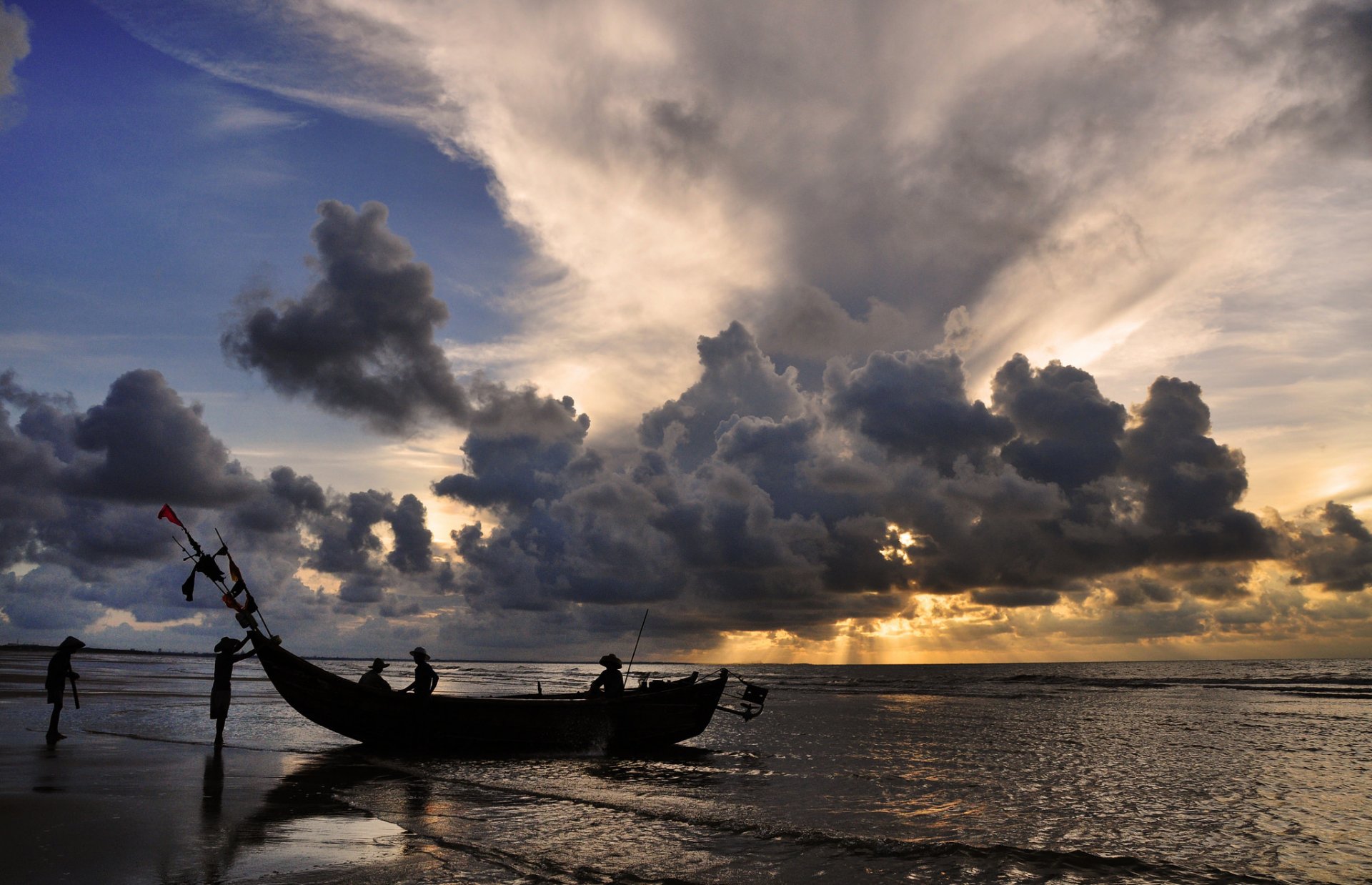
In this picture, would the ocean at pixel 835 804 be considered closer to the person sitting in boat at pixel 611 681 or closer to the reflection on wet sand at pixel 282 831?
the reflection on wet sand at pixel 282 831

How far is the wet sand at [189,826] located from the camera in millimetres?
8023

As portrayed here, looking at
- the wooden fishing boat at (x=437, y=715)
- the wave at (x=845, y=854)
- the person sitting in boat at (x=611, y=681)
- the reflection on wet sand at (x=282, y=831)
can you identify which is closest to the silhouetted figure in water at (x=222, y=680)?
the wooden fishing boat at (x=437, y=715)

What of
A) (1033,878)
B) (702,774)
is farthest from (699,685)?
(1033,878)

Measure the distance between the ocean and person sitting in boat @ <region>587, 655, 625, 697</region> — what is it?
172cm

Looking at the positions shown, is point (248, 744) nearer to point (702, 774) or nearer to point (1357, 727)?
point (702, 774)

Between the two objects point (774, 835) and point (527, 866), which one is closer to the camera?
point (527, 866)

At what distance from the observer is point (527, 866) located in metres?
9.19

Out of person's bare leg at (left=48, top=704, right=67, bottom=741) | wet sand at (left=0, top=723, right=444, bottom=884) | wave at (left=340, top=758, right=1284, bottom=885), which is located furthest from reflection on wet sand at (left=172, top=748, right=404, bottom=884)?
person's bare leg at (left=48, top=704, right=67, bottom=741)

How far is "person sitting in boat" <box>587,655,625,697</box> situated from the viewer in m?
Answer: 21.1

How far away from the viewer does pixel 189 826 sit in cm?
973

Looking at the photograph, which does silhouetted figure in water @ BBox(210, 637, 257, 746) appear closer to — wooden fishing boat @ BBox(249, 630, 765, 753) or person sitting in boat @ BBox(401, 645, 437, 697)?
wooden fishing boat @ BBox(249, 630, 765, 753)

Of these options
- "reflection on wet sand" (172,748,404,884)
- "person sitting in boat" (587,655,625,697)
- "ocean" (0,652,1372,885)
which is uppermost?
"person sitting in boat" (587,655,625,697)

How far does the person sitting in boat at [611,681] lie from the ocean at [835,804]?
1722mm

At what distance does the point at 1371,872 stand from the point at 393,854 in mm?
12359
